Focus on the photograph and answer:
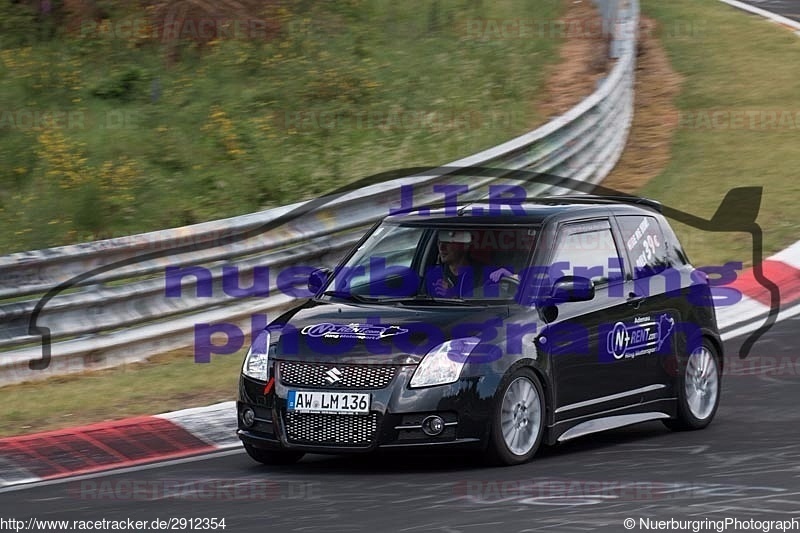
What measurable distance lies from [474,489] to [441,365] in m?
0.81

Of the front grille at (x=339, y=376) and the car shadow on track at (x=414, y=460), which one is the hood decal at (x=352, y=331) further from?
the car shadow on track at (x=414, y=460)

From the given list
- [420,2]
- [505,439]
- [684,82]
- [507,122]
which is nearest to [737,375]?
[505,439]

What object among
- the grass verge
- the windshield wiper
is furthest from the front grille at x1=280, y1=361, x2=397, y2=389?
the grass verge

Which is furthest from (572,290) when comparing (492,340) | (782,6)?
(782,6)

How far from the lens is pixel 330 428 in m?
8.17

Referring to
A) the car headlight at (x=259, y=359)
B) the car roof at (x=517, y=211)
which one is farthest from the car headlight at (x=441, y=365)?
the car roof at (x=517, y=211)

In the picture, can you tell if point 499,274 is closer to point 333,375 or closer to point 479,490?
point 333,375

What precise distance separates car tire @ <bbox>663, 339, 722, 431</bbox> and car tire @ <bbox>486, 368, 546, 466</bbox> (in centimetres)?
155

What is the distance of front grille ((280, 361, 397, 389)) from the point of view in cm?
810

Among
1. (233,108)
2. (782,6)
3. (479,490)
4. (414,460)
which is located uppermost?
(782,6)

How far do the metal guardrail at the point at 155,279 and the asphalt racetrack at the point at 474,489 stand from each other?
2661 millimetres

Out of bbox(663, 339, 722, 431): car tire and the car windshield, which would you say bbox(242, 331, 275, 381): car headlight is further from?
bbox(663, 339, 722, 431): car tire

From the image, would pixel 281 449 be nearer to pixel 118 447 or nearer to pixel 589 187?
pixel 118 447

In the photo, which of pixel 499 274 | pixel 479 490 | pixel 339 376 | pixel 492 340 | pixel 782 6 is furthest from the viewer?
pixel 782 6
